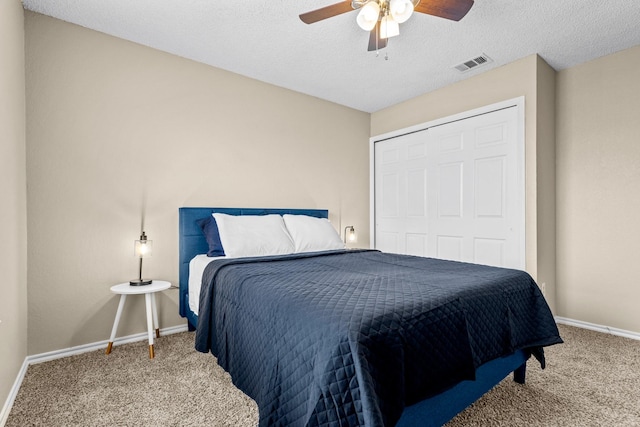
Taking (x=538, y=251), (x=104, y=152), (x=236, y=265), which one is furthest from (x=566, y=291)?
(x=104, y=152)

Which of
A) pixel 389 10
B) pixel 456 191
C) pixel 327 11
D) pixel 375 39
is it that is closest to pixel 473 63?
pixel 456 191

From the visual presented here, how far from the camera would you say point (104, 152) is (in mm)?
2547

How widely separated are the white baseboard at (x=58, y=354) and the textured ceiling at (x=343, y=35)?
2476 millimetres

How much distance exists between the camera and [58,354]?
7.64 ft

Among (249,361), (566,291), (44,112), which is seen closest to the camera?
(249,361)

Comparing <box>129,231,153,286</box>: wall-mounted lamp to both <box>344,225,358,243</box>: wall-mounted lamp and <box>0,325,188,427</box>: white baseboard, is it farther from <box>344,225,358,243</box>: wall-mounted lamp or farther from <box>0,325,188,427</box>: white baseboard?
<box>344,225,358,243</box>: wall-mounted lamp

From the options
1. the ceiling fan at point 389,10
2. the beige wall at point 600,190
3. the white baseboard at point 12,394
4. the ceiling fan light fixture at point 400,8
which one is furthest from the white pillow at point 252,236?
the beige wall at point 600,190

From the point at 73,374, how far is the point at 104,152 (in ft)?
5.28

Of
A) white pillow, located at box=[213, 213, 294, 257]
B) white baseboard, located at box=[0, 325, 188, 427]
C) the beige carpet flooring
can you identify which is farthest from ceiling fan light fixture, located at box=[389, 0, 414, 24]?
white baseboard, located at box=[0, 325, 188, 427]

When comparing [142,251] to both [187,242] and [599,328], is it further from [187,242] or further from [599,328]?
[599,328]

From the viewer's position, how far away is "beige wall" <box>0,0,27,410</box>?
1653 mm

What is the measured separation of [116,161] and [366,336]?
251 centimetres

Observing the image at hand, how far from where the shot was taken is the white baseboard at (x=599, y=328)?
9.15ft

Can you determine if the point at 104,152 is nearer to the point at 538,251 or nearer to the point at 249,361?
the point at 249,361
